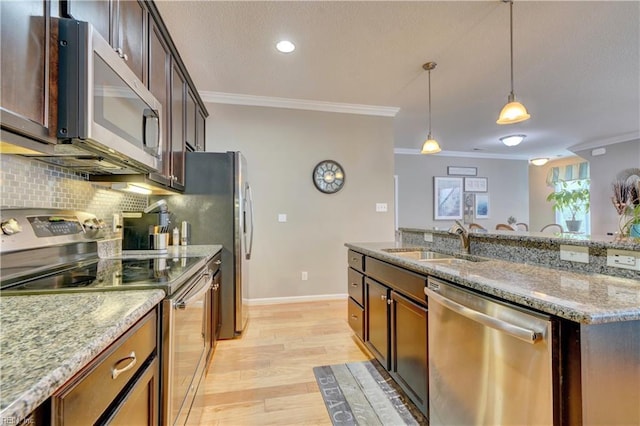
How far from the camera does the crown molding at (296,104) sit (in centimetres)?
350

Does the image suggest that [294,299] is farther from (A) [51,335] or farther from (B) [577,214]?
(B) [577,214]

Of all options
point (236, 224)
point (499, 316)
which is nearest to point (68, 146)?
point (236, 224)

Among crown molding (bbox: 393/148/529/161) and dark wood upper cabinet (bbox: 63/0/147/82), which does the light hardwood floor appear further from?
crown molding (bbox: 393/148/529/161)

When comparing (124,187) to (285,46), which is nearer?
Answer: (124,187)

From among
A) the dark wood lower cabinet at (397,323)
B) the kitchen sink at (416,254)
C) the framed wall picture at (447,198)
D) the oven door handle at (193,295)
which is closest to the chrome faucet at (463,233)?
Answer: the kitchen sink at (416,254)

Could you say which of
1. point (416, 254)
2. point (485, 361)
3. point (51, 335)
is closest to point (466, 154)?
point (416, 254)

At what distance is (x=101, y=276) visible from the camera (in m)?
1.25

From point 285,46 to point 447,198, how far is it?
5.19 meters

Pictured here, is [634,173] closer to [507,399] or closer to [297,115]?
[297,115]

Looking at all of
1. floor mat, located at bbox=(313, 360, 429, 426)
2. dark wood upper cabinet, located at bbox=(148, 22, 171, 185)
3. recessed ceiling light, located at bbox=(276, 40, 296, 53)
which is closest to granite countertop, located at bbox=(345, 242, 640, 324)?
floor mat, located at bbox=(313, 360, 429, 426)

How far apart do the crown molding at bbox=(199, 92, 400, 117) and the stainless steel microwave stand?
2.23 metres

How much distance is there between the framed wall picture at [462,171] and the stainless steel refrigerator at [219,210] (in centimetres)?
541

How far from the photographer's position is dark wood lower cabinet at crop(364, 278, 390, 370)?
1.92 metres

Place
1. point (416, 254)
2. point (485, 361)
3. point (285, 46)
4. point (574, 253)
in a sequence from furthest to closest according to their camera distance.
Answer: point (285, 46), point (416, 254), point (574, 253), point (485, 361)
